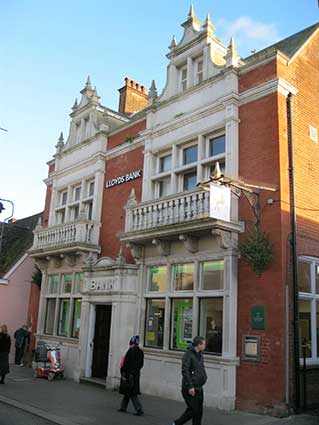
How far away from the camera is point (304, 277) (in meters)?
11.1

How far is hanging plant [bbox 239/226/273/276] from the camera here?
34.3ft

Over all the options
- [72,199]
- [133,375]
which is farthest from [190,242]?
[72,199]

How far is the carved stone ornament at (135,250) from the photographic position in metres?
13.7

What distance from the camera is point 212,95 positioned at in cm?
1291

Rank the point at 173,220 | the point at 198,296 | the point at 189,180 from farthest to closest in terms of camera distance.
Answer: the point at 189,180 → the point at 173,220 → the point at 198,296

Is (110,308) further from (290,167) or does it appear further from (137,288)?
(290,167)

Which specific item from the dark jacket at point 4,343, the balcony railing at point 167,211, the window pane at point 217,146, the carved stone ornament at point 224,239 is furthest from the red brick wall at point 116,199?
the carved stone ornament at point 224,239

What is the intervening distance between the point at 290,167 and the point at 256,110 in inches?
72.9

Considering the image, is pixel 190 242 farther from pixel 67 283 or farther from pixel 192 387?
pixel 67 283

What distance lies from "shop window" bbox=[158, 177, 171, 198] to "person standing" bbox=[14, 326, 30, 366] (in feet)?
28.8

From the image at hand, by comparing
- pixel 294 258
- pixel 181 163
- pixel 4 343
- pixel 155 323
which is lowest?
pixel 4 343

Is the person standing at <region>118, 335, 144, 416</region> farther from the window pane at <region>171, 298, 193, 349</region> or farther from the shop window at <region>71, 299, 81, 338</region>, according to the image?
the shop window at <region>71, 299, 81, 338</region>

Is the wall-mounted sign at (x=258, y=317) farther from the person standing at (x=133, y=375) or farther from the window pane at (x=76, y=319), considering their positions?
the window pane at (x=76, y=319)

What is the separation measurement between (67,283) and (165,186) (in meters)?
5.91
